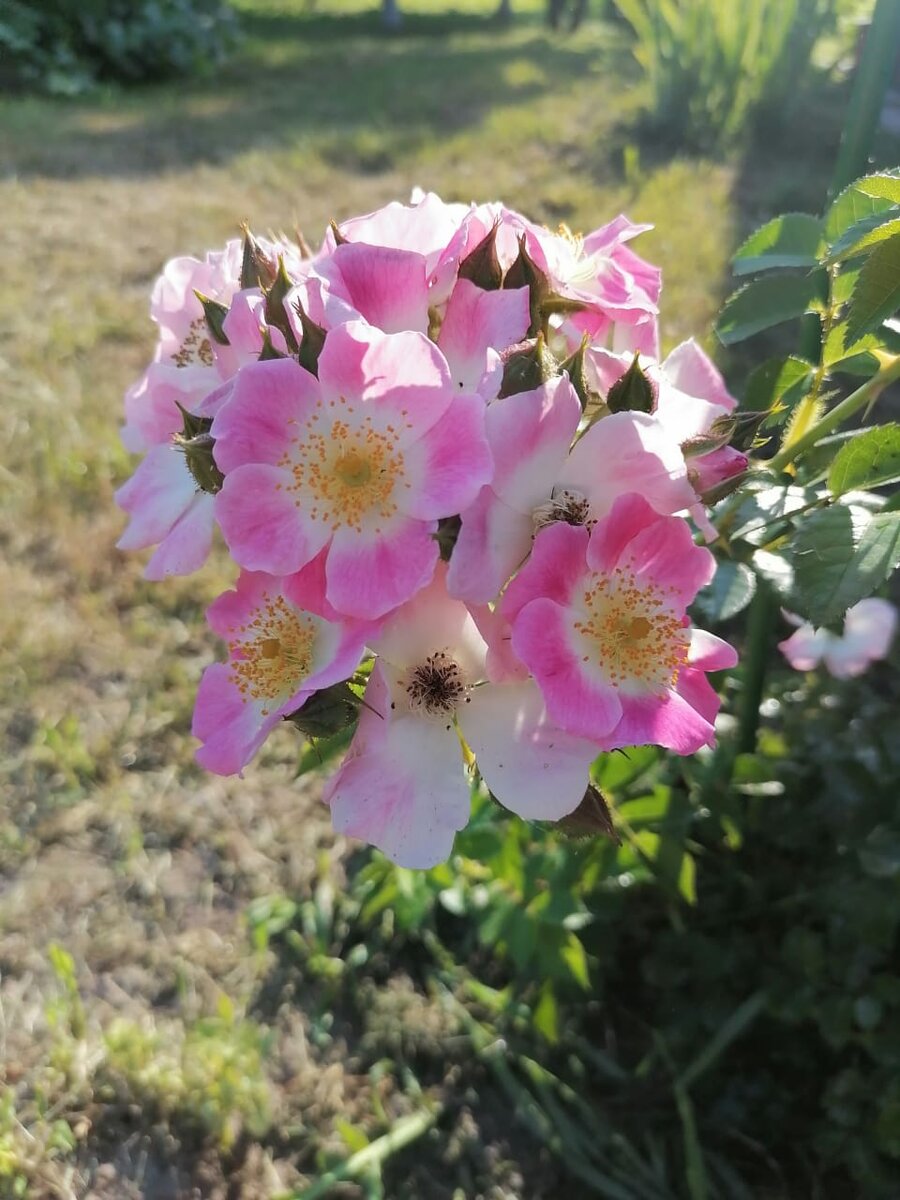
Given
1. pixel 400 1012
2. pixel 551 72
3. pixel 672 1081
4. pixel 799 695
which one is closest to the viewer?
pixel 672 1081

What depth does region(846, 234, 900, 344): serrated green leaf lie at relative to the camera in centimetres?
73

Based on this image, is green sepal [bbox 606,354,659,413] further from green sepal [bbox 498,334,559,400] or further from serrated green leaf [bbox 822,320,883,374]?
serrated green leaf [bbox 822,320,883,374]

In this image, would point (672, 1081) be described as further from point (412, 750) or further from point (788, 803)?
point (412, 750)

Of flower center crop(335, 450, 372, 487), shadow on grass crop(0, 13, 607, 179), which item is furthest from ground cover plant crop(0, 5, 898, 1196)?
shadow on grass crop(0, 13, 607, 179)

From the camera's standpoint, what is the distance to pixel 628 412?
71 cm

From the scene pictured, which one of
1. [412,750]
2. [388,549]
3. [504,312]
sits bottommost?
[412,750]

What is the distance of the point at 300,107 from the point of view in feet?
20.0

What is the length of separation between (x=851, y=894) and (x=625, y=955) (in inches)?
17.3

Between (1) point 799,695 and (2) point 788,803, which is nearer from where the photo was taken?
(2) point 788,803

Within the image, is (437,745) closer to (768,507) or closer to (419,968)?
(768,507)

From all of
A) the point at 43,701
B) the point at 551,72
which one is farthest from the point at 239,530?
the point at 551,72

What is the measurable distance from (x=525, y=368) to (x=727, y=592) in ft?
1.25

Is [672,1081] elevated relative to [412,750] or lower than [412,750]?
lower

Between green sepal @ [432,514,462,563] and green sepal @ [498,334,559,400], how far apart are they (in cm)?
10
